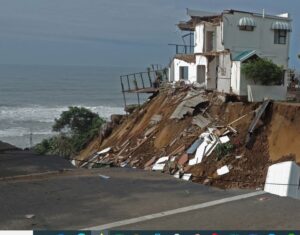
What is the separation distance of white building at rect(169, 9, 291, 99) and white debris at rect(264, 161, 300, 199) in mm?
10195

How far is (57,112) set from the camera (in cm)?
7500

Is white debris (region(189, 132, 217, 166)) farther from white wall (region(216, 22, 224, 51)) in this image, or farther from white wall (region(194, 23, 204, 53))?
white wall (region(194, 23, 204, 53))

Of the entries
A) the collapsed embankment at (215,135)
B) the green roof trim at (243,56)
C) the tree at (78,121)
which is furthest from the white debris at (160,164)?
the tree at (78,121)

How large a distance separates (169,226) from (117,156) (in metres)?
19.1

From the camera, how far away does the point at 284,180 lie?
672 inches

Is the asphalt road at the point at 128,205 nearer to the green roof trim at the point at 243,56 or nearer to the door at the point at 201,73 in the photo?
the green roof trim at the point at 243,56

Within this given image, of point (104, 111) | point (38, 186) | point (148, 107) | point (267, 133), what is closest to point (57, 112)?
point (104, 111)

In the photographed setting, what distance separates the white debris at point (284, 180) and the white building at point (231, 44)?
10195mm

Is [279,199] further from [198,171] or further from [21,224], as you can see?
[198,171]

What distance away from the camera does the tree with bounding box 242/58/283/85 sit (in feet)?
86.6

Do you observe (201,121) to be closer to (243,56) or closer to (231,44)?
(243,56)

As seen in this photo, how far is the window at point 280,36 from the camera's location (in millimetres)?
32625

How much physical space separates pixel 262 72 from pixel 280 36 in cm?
785

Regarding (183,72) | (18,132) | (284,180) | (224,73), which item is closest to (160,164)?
(284,180)
